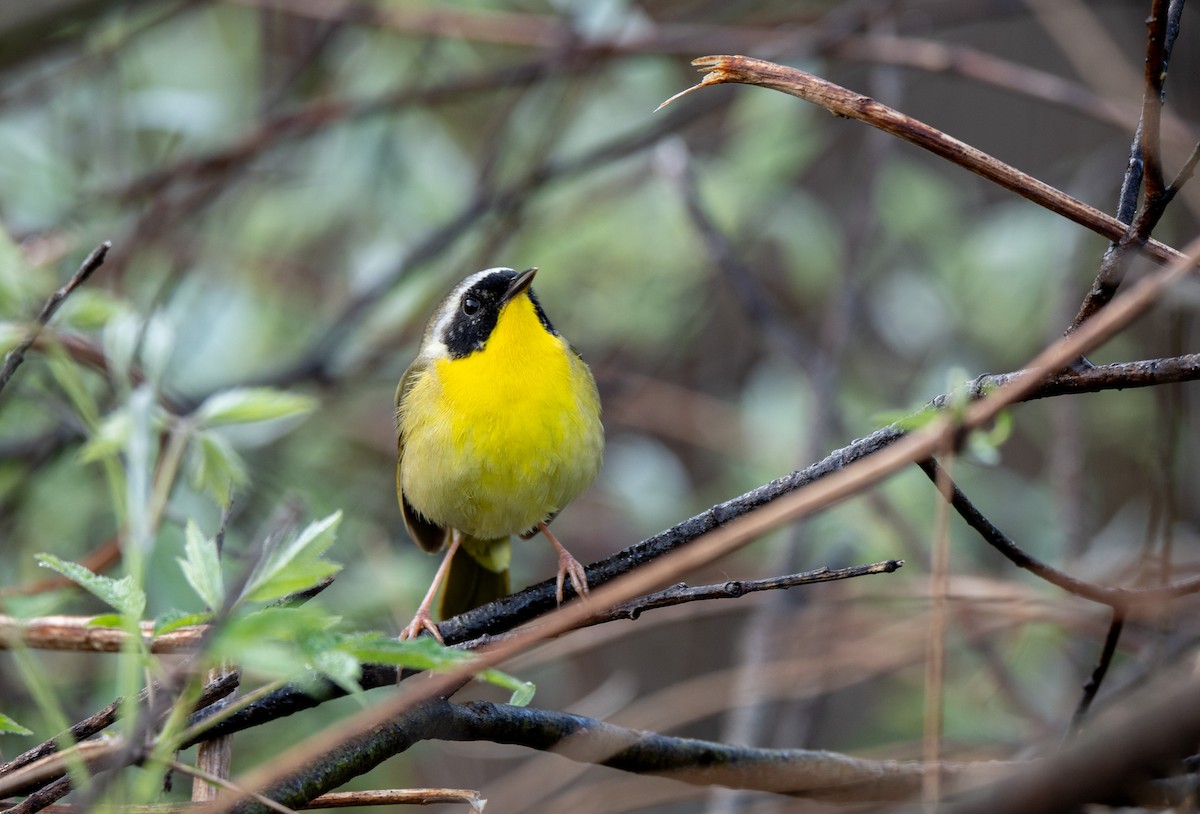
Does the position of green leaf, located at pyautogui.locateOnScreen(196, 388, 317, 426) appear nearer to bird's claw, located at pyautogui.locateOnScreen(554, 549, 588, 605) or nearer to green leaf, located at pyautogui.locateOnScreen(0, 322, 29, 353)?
green leaf, located at pyautogui.locateOnScreen(0, 322, 29, 353)

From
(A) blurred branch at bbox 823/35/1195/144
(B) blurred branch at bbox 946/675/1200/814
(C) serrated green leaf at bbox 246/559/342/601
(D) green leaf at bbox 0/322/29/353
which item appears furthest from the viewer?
(A) blurred branch at bbox 823/35/1195/144

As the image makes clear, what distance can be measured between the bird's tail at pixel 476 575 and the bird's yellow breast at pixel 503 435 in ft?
1.17

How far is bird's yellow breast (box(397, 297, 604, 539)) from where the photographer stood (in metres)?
2.59

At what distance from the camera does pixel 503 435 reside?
8.47 feet

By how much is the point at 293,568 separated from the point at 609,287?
329 centimetres

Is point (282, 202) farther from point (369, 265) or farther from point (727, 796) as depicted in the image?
point (727, 796)

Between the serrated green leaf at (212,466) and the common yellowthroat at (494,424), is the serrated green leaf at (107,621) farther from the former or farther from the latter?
the common yellowthroat at (494,424)

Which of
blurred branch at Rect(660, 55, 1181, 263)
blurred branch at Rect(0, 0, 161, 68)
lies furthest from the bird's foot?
blurred branch at Rect(0, 0, 161, 68)

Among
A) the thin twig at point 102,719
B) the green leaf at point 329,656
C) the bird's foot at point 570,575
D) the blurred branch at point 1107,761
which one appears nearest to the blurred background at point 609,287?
the bird's foot at point 570,575

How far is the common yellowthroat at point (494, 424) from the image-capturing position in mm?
2598

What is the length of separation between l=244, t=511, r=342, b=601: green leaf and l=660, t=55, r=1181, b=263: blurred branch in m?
0.73

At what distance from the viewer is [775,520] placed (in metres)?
1.00

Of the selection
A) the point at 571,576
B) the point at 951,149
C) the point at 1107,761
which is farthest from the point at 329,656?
the point at 571,576

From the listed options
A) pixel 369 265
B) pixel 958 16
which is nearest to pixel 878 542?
pixel 369 265
